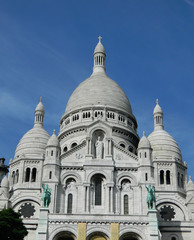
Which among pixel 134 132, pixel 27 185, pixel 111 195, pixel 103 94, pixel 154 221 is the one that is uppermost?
pixel 103 94

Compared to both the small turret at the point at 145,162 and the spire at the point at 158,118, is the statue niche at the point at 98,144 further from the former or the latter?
the spire at the point at 158,118

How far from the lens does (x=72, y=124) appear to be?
69.6 metres

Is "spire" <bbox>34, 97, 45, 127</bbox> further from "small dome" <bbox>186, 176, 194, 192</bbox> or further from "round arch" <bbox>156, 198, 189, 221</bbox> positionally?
"small dome" <bbox>186, 176, 194, 192</bbox>

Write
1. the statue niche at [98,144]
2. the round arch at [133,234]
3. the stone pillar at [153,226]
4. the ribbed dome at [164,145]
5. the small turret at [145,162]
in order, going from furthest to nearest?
the ribbed dome at [164,145]
the statue niche at [98,144]
the small turret at [145,162]
the round arch at [133,234]
the stone pillar at [153,226]

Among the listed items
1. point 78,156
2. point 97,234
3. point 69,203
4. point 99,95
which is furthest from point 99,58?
point 97,234

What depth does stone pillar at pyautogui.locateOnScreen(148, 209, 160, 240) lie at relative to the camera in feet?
157

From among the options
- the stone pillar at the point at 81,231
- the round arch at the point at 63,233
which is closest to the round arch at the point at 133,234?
the stone pillar at the point at 81,231

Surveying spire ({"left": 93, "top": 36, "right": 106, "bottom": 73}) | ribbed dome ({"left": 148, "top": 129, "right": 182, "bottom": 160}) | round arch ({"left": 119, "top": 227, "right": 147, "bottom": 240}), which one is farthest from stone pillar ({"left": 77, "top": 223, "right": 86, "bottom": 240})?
spire ({"left": 93, "top": 36, "right": 106, "bottom": 73})

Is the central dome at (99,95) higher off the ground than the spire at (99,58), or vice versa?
the spire at (99,58)

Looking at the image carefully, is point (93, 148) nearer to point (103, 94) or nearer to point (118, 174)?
point (118, 174)

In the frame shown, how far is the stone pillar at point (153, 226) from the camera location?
1887 inches

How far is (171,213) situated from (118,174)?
10.7 m

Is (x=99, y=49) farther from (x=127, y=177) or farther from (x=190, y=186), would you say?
(x=127, y=177)

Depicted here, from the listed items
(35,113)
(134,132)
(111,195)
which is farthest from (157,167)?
(35,113)
